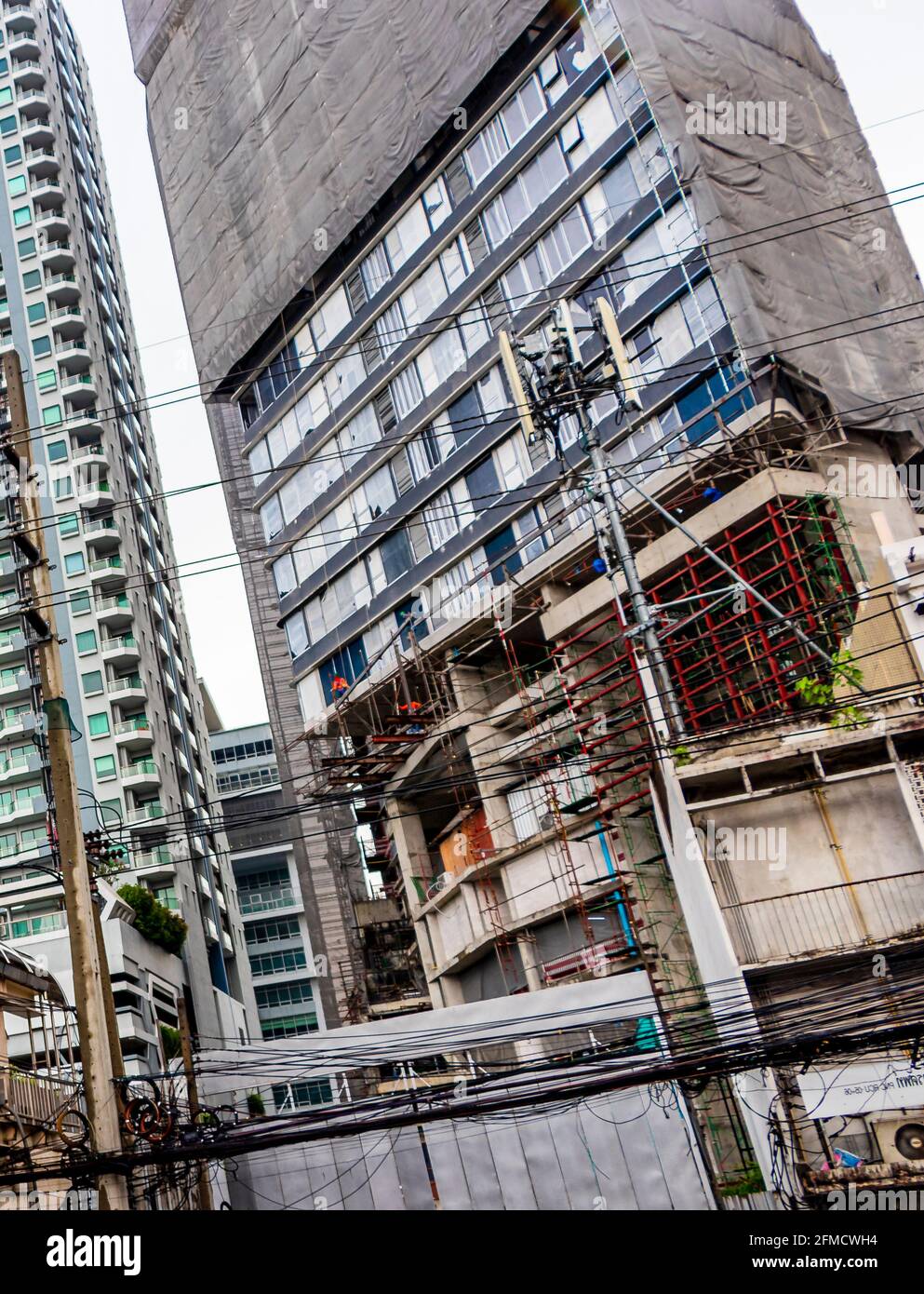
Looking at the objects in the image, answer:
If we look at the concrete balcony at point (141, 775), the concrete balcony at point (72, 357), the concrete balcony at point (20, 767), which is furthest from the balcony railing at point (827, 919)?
the concrete balcony at point (72, 357)

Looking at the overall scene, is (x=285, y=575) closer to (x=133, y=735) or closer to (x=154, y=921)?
(x=154, y=921)

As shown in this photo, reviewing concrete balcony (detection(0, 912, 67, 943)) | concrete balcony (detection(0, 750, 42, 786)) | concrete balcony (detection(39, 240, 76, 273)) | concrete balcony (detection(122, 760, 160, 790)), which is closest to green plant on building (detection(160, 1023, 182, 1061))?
concrete balcony (detection(0, 912, 67, 943))

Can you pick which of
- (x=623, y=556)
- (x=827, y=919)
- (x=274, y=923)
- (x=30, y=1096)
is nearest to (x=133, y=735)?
(x=274, y=923)

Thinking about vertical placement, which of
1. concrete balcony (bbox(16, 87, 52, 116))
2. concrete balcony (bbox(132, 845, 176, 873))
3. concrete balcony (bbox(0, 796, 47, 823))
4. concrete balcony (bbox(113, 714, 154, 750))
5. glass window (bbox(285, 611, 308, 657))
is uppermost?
concrete balcony (bbox(16, 87, 52, 116))

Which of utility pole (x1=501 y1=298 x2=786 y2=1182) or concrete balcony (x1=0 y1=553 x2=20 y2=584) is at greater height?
concrete balcony (x1=0 y1=553 x2=20 y2=584)

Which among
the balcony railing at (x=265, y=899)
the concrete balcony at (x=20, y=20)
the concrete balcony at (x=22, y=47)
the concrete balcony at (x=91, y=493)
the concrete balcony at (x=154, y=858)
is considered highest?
the concrete balcony at (x=20, y=20)

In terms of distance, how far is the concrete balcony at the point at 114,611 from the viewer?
61.9 metres

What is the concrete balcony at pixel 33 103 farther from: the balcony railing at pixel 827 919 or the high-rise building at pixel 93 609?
the balcony railing at pixel 827 919

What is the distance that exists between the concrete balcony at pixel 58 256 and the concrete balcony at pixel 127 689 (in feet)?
81.9

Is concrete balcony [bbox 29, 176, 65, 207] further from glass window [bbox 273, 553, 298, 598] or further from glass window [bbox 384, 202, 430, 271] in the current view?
glass window [bbox 273, 553, 298, 598]

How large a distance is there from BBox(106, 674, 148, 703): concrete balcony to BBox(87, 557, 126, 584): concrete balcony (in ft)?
16.6

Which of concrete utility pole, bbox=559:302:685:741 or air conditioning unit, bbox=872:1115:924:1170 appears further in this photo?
concrete utility pole, bbox=559:302:685:741

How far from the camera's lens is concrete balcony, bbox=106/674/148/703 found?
60.6 meters

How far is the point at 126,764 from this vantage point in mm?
60125
